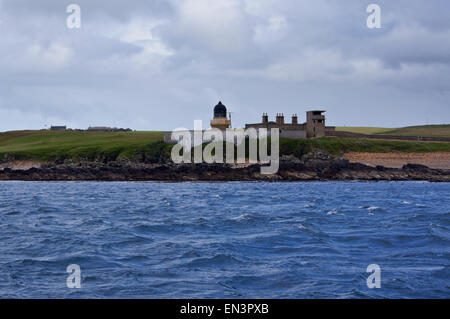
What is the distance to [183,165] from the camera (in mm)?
95625

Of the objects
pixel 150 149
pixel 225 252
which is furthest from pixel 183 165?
pixel 225 252

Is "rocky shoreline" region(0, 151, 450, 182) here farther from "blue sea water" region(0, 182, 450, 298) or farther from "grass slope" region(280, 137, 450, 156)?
"blue sea water" region(0, 182, 450, 298)

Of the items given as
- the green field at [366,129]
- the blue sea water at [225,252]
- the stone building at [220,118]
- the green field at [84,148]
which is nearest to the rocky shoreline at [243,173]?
the green field at [84,148]

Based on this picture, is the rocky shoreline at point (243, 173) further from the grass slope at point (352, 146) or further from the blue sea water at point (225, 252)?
the blue sea water at point (225, 252)

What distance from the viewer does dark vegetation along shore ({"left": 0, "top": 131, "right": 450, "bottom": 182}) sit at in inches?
3543

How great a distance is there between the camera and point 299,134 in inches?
4419

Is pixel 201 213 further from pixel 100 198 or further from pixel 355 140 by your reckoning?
pixel 355 140

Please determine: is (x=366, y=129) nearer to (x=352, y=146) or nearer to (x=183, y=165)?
(x=352, y=146)

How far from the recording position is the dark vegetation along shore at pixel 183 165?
90.0 meters

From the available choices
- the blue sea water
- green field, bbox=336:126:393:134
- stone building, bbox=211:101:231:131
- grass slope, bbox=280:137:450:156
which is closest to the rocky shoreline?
grass slope, bbox=280:137:450:156

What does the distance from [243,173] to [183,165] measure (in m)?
11.6

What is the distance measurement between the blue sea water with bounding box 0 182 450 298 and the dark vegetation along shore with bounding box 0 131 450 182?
47.6m
